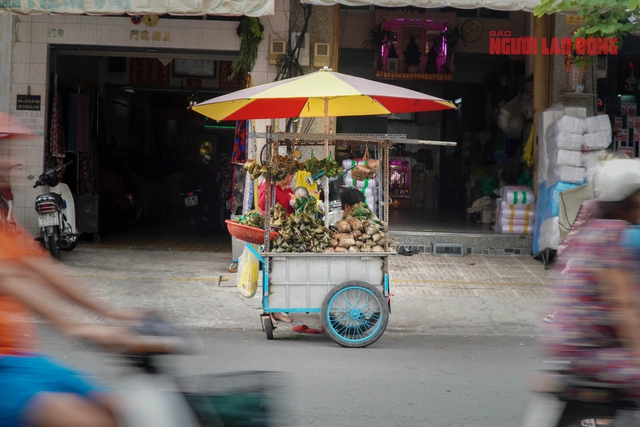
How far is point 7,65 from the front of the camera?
39.6 ft

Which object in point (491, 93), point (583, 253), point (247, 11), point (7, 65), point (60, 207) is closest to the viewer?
point (583, 253)

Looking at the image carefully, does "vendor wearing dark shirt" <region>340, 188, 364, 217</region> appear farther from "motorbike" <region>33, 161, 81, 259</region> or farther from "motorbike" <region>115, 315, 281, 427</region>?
"motorbike" <region>115, 315, 281, 427</region>

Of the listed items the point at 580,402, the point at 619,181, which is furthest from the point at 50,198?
the point at 580,402

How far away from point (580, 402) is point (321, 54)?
9651mm

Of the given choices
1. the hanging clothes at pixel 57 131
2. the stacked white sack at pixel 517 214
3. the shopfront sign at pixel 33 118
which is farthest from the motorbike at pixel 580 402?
the hanging clothes at pixel 57 131

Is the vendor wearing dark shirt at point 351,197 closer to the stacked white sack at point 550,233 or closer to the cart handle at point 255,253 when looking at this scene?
the cart handle at point 255,253

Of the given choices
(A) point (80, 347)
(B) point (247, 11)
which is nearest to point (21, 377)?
(A) point (80, 347)

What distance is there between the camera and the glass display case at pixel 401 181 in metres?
19.4

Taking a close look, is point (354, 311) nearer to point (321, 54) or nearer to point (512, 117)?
point (321, 54)

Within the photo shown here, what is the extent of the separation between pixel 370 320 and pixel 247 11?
4876mm

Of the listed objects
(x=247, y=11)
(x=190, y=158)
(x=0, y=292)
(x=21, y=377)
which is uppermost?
(x=247, y=11)

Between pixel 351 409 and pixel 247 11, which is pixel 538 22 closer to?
pixel 247 11

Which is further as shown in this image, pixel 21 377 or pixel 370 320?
pixel 370 320

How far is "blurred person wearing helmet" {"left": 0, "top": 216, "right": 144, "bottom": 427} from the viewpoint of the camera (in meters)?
2.54
